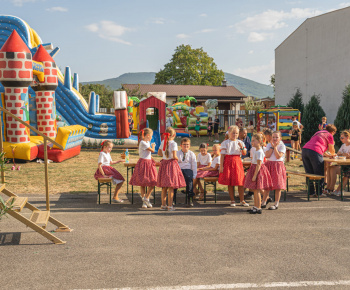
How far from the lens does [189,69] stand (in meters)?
61.7

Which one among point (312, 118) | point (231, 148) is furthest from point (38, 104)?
point (312, 118)

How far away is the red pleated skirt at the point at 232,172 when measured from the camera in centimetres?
817

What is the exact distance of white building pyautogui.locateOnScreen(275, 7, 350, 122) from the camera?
23688 millimetres

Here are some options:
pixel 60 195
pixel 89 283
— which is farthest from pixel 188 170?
pixel 89 283

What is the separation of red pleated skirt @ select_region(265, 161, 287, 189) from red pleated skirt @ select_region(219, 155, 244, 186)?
0.64 metres

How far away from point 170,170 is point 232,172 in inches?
52.5

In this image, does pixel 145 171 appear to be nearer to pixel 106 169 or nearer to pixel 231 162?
pixel 106 169

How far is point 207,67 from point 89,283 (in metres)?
60.5

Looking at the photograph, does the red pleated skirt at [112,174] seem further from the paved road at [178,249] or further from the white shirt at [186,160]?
the white shirt at [186,160]

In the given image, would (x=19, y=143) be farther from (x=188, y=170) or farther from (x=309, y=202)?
(x=309, y=202)

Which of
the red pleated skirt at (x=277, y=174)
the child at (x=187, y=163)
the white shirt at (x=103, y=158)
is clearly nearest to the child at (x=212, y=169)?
the child at (x=187, y=163)

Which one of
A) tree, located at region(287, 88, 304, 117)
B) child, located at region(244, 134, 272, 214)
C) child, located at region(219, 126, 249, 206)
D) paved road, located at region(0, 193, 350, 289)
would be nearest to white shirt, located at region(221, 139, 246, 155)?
child, located at region(219, 126, 249, 206)

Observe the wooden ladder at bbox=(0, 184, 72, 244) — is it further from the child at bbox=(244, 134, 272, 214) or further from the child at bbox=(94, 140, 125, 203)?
the child at bbox=(244, 134, 272, 214)

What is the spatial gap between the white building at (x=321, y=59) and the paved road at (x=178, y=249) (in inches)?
722
